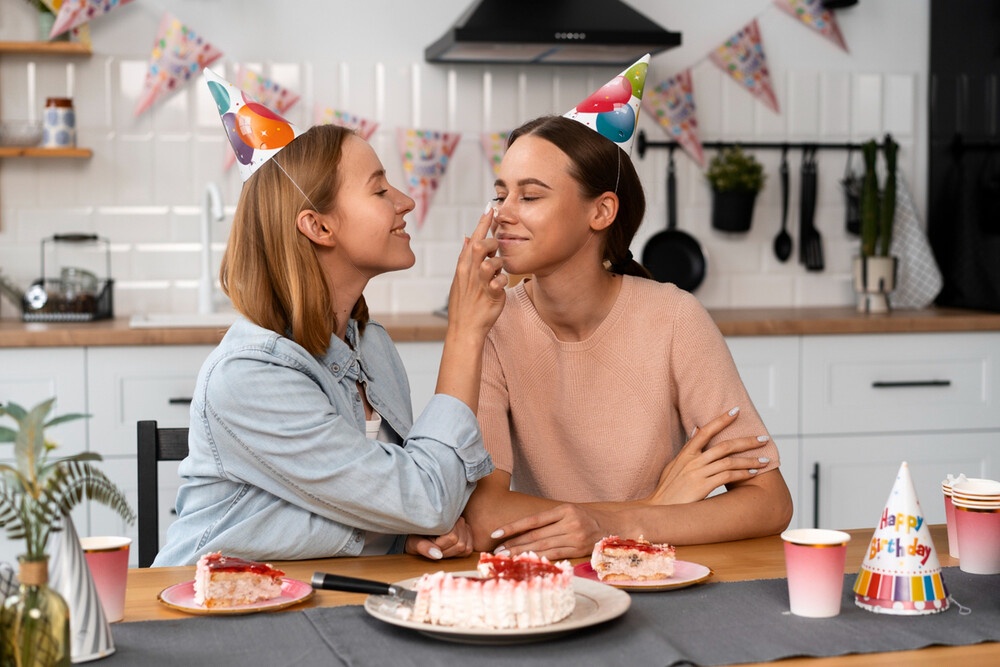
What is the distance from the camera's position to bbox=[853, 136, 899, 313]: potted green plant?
3.76m

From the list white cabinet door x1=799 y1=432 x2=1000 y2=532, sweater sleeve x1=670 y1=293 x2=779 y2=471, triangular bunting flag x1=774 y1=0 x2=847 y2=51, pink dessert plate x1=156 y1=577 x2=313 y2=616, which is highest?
triangular bunting flag x1=774 y1=0 x2=847 y2=51

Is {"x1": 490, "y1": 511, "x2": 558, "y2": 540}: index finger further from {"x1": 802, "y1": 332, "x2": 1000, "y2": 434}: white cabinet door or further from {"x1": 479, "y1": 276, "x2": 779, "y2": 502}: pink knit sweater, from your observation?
{"x1": 802, "y1": 332, "x2": 1000, "y2": 434}: white cabinet door

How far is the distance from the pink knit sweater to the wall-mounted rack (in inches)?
77.1

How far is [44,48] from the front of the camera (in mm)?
3379

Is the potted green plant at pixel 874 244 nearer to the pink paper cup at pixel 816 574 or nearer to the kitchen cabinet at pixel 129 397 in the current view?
the kitchen cabinet at pixel 129 397

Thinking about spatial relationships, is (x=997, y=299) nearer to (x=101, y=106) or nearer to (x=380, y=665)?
(x=101, y=106)

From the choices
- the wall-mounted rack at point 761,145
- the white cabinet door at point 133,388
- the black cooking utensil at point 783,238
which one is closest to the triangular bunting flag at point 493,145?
the wall-mounted rack at point 761,145

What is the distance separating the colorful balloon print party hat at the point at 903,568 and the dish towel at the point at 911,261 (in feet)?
9.37

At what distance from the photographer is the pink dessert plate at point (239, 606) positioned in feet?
3.95

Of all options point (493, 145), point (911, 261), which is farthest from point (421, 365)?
point (911, 261)

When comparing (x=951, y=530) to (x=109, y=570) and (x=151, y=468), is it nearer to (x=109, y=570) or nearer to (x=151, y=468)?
(x=109, y=570)

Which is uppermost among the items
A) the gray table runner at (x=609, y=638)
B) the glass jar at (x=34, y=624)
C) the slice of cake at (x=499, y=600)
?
the glass jar at (x=34, y=624)

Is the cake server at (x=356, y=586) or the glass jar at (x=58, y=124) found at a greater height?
the glass jar at (x=58, y=124)

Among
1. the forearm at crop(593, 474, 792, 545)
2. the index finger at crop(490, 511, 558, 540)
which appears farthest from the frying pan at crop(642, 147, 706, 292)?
the index finger at crop(490, 511, 558, 540)
